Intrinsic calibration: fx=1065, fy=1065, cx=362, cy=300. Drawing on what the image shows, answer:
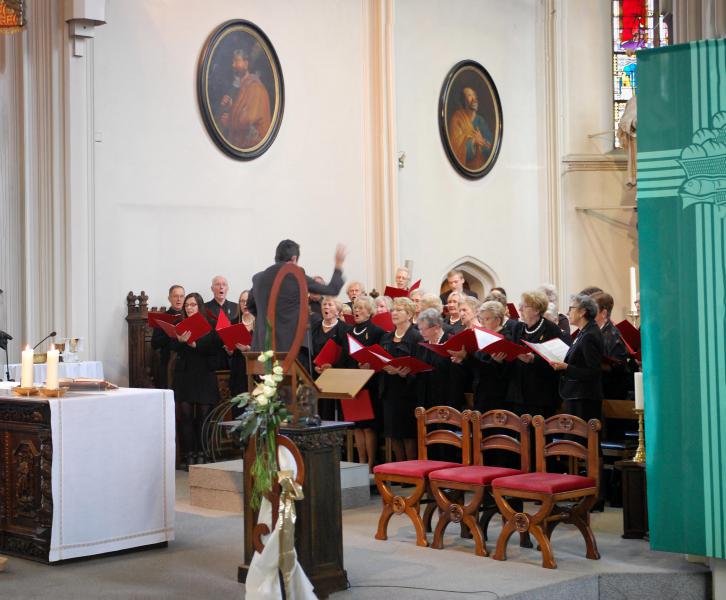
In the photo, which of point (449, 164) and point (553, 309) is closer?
point (553, 309)

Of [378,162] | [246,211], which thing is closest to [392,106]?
[378,162]

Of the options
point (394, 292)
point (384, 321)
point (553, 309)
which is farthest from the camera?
point (394, 292)

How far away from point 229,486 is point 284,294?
2.65m

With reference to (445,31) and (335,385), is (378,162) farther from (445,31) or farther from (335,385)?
(335,385)

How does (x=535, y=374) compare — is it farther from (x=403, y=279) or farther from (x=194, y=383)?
(x=403, y=279)

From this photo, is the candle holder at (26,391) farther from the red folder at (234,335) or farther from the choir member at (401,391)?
the red folder at (234,335)

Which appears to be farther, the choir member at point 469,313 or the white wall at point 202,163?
the white wall at point 202,163

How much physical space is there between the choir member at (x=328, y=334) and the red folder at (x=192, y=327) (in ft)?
3.37

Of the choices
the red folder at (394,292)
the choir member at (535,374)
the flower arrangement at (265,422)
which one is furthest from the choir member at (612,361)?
the flower arrangement at (265,422)

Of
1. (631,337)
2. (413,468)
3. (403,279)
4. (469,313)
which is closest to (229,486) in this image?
(413,468)

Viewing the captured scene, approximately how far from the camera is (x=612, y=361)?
8125 mm

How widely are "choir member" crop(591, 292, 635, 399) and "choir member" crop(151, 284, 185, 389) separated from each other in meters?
4.39

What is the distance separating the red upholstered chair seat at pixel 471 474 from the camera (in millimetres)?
6301

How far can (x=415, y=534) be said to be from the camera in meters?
6.98
